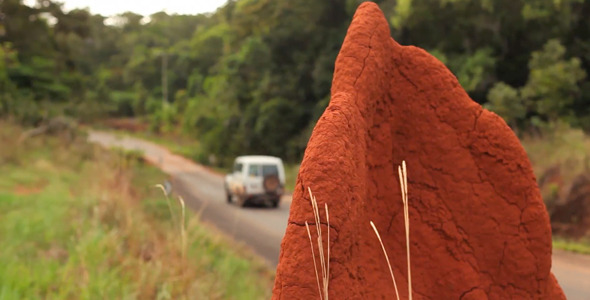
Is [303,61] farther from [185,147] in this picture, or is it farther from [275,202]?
[185,147]

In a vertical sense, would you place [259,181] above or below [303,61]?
below

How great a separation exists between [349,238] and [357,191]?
0.63ft

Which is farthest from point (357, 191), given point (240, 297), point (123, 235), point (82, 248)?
point (123, 235)

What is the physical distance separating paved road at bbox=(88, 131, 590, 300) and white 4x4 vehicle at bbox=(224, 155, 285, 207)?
1.10 feet

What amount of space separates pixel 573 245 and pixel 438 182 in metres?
7.52

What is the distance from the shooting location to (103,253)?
5406 mm

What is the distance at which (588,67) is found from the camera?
14836mm

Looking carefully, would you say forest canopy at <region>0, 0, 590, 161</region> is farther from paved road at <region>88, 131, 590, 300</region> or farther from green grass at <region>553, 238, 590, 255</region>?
green grass at <region>553, 238, 590, 255</region>

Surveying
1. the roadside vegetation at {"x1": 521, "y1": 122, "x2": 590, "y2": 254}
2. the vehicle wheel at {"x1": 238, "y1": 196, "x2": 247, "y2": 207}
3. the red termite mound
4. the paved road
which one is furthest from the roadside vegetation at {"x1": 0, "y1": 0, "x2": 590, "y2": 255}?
the red termite mound

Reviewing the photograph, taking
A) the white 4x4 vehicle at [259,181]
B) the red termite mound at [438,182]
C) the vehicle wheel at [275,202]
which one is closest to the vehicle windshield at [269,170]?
the white 4x4 vehicle at [259,181]

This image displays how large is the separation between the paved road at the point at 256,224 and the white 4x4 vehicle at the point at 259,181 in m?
0.33

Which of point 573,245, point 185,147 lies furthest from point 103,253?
point 185,147

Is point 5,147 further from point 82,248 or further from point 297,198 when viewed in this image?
point 297,198

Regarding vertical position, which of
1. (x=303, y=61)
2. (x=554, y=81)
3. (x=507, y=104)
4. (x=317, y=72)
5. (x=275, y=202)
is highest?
(x=303, y=61)
